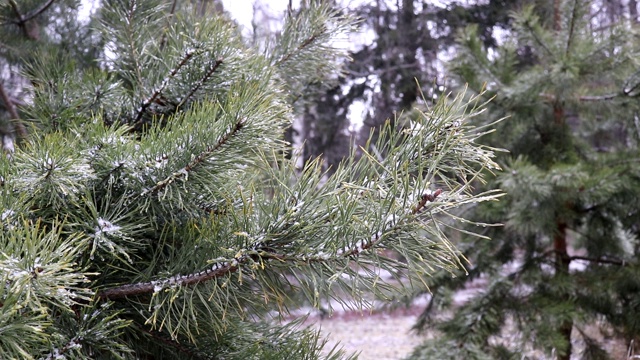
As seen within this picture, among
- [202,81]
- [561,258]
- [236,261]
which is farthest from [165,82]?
[561,258]

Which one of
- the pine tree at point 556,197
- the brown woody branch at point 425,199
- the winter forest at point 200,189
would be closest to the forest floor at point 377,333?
the pine tree at point 556,197

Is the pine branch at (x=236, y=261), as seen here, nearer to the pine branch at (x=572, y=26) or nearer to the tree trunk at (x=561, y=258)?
the pine branch at (x=572, y=26)

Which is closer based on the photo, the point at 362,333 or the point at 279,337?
the point at 279,337

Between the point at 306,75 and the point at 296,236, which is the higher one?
the point at 306,75

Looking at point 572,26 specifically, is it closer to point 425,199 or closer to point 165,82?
point 165,82

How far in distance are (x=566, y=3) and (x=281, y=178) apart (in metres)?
3.14

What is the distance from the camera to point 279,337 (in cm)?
145

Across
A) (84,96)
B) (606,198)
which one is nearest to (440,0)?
(606,198)

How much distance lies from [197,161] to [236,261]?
237 millimetres

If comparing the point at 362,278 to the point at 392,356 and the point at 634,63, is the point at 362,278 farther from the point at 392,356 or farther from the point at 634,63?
the point at 392,356

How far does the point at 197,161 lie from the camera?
1048mm

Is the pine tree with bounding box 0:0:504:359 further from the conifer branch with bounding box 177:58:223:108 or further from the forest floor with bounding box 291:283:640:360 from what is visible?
the forest floor with bounding box 291:283:640:360

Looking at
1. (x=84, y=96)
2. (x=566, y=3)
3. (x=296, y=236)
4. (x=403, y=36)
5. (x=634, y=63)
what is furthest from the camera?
(x=403, y=36)

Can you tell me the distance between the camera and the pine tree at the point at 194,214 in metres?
0.87
